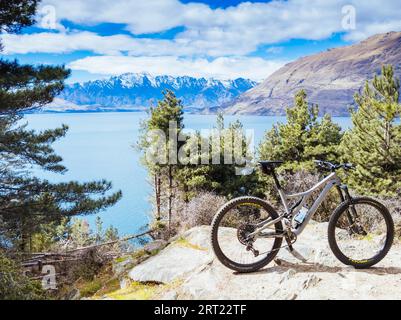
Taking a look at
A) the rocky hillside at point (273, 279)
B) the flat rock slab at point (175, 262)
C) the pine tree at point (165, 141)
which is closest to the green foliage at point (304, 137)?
the pine tree at point (165, 141)

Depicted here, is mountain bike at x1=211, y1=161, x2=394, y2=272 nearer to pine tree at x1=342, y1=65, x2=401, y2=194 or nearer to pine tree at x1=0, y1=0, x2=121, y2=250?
pine tree at x1=0, y1=0, x2=121, y2=250

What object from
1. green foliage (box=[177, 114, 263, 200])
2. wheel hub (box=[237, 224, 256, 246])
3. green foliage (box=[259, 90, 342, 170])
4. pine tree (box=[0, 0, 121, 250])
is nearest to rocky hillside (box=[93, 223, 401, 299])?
wheel hub (box=[237, 224, 256, 246])

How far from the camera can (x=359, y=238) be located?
4.98m

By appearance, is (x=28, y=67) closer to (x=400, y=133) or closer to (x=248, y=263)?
(x=248, y=263)

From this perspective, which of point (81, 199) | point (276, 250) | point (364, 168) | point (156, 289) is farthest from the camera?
point (364, 168)

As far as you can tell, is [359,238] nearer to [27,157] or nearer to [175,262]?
[175,262]

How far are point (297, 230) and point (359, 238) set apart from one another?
98cm

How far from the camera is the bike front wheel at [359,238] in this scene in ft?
15.8

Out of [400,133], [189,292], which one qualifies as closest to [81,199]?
[189,292]

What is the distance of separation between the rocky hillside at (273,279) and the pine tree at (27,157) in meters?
9.02

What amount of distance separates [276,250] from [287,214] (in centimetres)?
54
